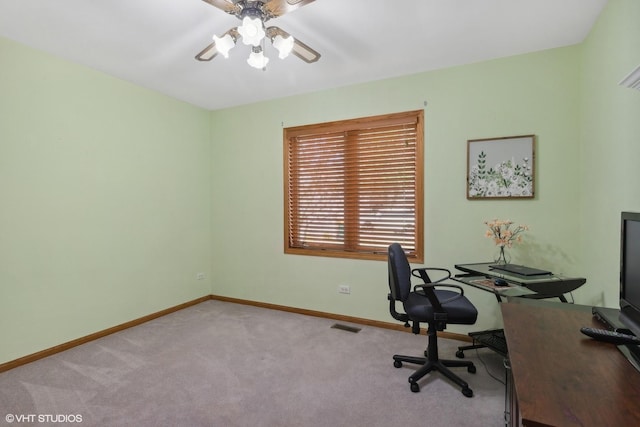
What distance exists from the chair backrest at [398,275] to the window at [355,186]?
0.85 metres

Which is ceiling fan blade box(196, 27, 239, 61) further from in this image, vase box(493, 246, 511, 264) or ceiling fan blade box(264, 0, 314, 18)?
vase box(493, 246, 511, 264)

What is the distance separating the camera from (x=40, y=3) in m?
2.06

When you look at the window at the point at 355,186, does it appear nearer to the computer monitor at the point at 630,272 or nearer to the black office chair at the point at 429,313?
the black office chair at the point at 429,313

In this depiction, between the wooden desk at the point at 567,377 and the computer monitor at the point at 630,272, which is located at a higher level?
the computer monitor at the point at 630,272

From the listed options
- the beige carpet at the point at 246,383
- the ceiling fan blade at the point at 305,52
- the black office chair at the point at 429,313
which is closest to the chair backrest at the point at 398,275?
the black office chair at the point at 429,313

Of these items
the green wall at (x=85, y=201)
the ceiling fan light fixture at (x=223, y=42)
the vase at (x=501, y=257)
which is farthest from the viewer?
the vase at (x=501, y=257)

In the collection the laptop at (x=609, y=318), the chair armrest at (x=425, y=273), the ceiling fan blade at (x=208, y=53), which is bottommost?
the chair armrest at (x=425, y=273)

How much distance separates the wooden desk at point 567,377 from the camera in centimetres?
81

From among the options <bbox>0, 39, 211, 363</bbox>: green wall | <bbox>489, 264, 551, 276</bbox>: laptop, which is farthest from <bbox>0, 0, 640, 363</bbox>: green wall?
<bbox>489, 264, 551, 276</bbox>: laptop

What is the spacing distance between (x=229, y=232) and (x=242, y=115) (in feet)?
5.13

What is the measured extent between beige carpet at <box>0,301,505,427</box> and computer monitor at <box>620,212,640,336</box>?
1.00 meters

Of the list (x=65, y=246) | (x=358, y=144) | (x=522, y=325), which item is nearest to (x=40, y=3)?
(x=65, y=246)

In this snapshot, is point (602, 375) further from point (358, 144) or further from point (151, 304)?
point (151, 304)
